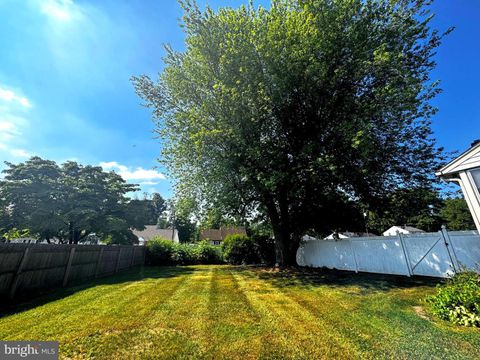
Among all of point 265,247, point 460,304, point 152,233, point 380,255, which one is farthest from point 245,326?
point 152,233

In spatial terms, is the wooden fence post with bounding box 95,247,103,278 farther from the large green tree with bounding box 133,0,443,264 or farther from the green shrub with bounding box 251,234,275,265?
the green shrub with bounding box 251,234,275,265

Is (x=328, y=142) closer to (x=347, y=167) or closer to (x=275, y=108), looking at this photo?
(x=347, y=167)

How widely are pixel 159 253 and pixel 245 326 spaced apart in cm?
1661

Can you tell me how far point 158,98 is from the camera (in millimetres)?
13734

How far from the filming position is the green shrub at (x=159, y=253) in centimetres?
1878

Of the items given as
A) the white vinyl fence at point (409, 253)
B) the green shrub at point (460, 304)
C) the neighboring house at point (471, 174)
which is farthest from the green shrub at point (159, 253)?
the neighboring house at point (471, 174)

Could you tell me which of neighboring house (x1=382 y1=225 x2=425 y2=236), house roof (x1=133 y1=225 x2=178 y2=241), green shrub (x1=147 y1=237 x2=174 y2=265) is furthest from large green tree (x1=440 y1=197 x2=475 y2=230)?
house roof (x1=133 y1=225 x2=178 y2=241)

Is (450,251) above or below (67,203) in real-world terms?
below

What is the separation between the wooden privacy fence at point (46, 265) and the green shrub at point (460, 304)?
10880 millimetres

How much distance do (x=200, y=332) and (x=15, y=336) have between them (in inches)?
128

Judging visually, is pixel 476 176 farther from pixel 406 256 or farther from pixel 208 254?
pixel 208 254

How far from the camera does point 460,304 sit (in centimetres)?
434

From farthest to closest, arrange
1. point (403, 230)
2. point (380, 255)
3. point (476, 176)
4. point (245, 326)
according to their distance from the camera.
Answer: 1. point (403, 230)
2. point (380, 255)
3. point (476, 176)
4. point (245, 326)

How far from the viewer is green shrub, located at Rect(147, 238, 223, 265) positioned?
61.8ft
